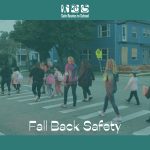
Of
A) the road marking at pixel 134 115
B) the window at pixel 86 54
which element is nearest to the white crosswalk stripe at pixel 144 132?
the road marking at pixel 134 115

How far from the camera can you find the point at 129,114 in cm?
771

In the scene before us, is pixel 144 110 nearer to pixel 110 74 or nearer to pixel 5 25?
pixel 110 74

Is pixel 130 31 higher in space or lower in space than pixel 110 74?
higher

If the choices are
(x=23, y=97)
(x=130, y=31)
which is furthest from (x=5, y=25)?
(x=23, y=97)

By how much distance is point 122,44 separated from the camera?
286 inches

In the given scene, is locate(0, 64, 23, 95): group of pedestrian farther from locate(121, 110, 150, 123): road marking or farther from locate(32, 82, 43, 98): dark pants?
locate(121, 110, 150, 123): road marking

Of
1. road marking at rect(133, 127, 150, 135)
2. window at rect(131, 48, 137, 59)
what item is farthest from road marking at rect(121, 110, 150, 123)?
window at rect(131, 48, 137, 59)

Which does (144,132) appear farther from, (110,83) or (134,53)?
(134,53)

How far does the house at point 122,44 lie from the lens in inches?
261

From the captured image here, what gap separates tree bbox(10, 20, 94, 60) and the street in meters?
0.92
